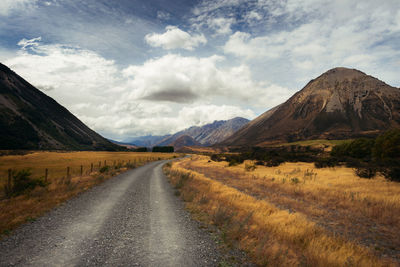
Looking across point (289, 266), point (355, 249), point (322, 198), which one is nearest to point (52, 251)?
point (289, 266)

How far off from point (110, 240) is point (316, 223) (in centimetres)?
920

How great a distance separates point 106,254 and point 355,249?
25.7 feet

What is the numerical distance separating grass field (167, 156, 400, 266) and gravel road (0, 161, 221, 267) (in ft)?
4.51

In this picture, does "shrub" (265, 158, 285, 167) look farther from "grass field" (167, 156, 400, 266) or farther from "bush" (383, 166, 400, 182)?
"bush" (383, 166, 400, 182)

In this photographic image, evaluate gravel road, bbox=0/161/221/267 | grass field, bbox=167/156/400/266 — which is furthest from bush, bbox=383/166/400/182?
gravel road, bbox=0/161/221/267

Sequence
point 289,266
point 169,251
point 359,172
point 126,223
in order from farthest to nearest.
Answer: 1. point 359,172
2. point 126,223
3. point 169,251
4. point 289,266

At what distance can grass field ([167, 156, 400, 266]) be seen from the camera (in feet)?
18.7

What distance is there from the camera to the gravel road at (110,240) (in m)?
5.35

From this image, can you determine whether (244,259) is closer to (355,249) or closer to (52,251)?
(355,249)

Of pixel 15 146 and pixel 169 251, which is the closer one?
pixel 169 251

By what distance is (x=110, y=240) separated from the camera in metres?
6.68

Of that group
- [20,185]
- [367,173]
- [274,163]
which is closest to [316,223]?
[367,173]

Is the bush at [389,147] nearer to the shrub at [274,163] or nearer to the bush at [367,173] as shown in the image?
the shrub at [274,163]

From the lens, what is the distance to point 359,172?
19516 mm
